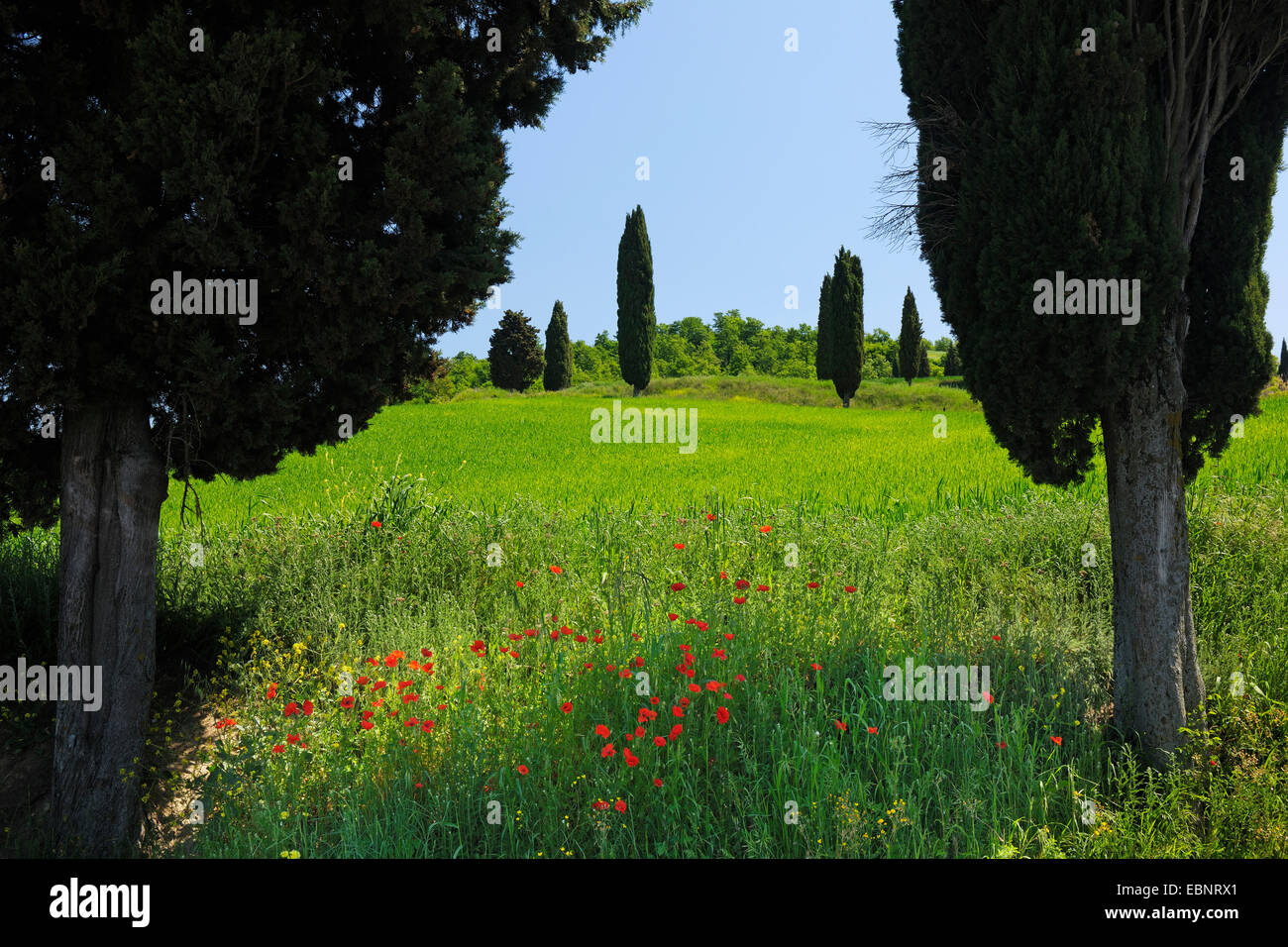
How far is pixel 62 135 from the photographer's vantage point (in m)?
4.48

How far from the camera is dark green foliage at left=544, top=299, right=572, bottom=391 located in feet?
165

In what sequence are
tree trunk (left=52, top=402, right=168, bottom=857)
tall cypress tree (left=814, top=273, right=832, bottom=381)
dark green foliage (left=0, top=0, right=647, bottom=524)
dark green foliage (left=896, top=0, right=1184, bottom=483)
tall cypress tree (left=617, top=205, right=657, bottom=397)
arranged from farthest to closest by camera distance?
tall cypress tree (left=814, top=273, right=832, bottom=381) < tall cypress tree (left=617, top=205, right=657, bottom=397) < tree trunk (left=52, top=402, right=168, bottom=857) < dark green foliage (left=896, top=0, right=1184, bottom=483) < dark green foliage (left=0, top=0, right=647, bottom=524)

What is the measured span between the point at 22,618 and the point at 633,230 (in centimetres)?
3679

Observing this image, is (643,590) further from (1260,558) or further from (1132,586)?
(1260,558)

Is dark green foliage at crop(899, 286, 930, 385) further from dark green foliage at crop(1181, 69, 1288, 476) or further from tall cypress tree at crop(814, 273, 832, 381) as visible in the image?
dark green foliage at crop(1181, 69, 1288, 476)

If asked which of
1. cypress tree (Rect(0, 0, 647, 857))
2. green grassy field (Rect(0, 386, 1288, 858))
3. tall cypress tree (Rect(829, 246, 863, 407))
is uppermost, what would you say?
tall cypress tree (Rect(829, 246, 863, 407))

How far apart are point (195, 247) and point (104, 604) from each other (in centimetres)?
241

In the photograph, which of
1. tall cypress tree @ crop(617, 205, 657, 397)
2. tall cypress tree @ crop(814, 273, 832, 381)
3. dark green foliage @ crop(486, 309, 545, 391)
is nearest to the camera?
tall cypress tree @ crop(617, 205, 657, 397)

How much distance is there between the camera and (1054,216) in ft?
14.8

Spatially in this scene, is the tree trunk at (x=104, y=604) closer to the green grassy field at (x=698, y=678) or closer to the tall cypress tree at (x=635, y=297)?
the green grassy field at (x=698, y=678)

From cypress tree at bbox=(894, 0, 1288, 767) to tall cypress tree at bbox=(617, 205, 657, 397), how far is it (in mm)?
34874

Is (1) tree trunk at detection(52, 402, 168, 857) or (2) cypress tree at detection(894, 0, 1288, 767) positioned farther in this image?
(1) tree trunk at detection(52, 402, 168, 857)

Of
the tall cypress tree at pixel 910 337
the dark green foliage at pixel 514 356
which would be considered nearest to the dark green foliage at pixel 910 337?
the tall cypress tree at pixel 910 337

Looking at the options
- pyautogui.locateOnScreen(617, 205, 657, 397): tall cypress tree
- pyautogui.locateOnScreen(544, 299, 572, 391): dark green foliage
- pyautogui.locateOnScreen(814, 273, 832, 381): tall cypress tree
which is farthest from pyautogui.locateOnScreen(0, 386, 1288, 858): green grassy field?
pyautogui.locateOnScreen(544, 299, 572, 391): dark green foliage
